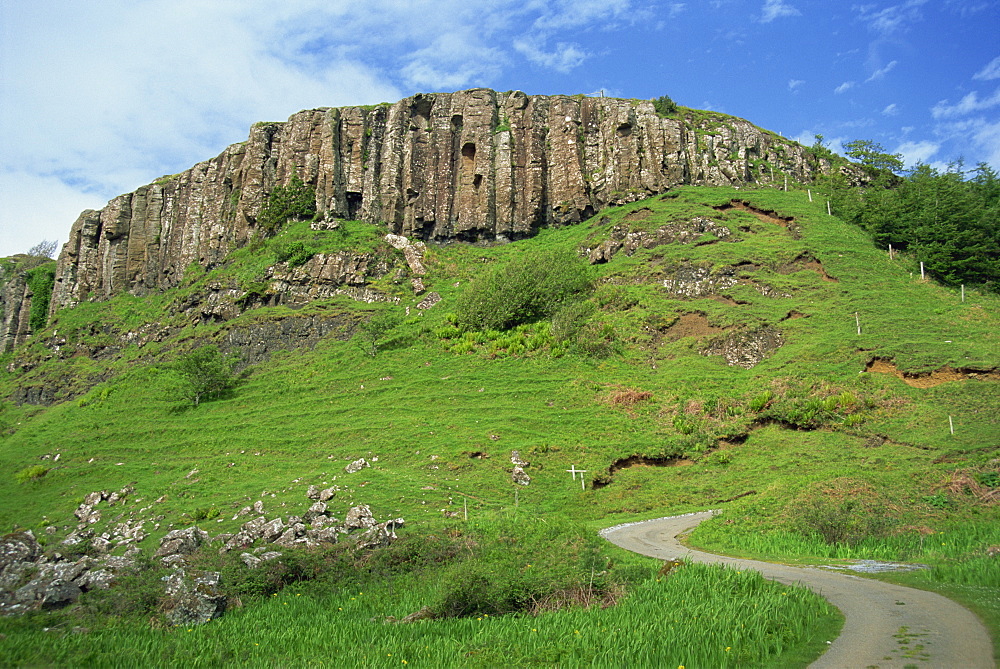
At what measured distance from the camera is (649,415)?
35.7 m

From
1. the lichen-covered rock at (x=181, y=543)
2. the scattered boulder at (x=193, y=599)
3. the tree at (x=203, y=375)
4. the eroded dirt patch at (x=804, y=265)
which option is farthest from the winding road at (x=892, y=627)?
the tree at (x=203, y=375)

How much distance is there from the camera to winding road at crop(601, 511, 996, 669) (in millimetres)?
8695

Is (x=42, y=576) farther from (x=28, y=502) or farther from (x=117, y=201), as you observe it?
(x=117, y=201)

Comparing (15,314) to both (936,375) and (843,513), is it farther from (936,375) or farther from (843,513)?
(936,375)

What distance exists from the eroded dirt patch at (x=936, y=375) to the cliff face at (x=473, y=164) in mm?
31347

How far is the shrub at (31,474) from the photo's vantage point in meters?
38.6

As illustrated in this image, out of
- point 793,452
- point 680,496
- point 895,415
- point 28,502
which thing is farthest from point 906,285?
point 28,502

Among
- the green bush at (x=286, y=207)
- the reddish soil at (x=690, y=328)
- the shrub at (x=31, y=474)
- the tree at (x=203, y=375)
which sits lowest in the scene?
the shrub at (x=31, y=474)

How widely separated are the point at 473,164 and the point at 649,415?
41.3m

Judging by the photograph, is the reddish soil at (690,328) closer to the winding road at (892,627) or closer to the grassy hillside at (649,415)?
the grassy hillside at (649,415)

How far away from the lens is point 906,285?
4453 centimetres

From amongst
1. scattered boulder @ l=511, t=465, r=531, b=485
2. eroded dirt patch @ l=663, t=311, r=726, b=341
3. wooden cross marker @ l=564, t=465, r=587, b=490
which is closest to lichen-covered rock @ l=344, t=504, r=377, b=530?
scattered boulder @ l=511, t=465, r=531, b=485

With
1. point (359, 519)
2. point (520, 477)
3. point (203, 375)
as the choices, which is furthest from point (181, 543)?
point (203, 375)

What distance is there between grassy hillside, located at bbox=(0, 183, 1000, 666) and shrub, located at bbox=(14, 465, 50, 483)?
48cm
